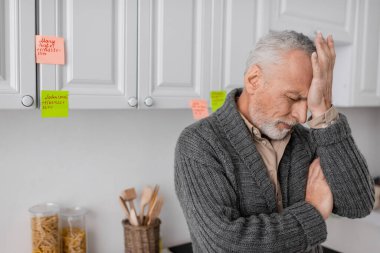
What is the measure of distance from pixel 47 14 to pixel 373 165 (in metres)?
2.49

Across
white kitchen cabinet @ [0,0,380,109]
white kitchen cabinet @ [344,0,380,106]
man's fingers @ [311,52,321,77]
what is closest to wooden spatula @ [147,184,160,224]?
white kitchen cabinet @ [0,0,380,109]

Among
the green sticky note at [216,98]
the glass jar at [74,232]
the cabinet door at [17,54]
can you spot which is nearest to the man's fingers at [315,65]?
the green sticky note at [216,98]

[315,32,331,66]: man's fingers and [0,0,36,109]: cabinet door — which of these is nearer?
[315,32,331,66]: man's fingers

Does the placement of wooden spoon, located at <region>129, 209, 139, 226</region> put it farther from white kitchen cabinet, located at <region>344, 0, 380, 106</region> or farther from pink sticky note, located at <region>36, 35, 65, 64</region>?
white kitchen cabinet, located at <region>344, 0, 380, 106</region>

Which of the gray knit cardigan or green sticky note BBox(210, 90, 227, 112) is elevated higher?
green sticky note BBox(210, 90, 227, 112)

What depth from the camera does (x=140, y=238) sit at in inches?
63.5

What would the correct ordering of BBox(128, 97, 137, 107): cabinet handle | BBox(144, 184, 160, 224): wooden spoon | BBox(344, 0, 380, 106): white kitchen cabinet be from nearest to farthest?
BBox(128, 97, 137, 107): cabinet handle → BBox(144, 184, 160, 224): wooden spoon → BBox(344, 0, 380, 106): white kitchen cabinet

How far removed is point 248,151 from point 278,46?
29 centimetres

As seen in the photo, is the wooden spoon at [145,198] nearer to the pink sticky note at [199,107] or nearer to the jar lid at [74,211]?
the jar lid at [74,211]

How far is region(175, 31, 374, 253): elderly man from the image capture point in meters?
0.91

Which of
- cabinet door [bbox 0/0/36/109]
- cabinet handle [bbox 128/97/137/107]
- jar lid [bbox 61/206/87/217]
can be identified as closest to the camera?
cabinet door [bbox 0/0/36/109]

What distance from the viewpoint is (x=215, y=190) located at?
0.93 m

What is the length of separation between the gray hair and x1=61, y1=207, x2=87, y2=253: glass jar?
1.02 meters

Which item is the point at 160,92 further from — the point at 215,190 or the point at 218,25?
the point at 215,190
